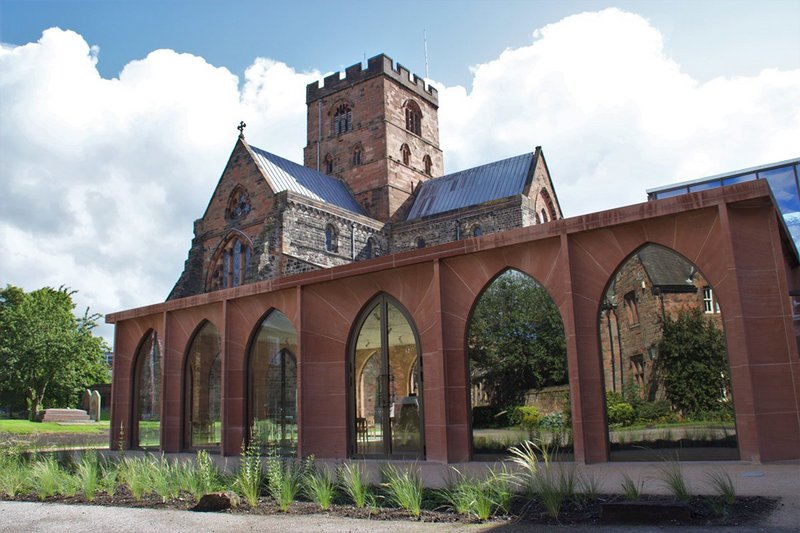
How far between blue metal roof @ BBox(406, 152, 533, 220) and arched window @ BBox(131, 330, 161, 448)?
2188 cm

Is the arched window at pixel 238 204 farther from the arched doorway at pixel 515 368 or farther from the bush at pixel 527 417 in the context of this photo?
the bush at pixel 527 417

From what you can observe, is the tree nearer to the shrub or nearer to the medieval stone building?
the medieval stone building

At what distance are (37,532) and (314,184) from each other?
1318 inches

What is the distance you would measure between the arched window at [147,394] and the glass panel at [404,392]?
750cm

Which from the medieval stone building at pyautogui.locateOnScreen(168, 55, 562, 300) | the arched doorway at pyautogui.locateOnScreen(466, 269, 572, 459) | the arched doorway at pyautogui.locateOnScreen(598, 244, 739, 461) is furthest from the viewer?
the medieval stone building at pyautogui.locateOnScreen(168, 55, 562, 300)

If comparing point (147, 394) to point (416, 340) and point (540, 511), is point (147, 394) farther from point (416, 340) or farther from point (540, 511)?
point (540, 511)

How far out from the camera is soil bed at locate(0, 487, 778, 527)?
6.19 meters

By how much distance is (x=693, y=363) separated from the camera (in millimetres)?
10594

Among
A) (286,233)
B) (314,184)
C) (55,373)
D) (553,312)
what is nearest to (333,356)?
(553,312)

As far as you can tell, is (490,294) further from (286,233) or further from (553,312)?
(286,233)

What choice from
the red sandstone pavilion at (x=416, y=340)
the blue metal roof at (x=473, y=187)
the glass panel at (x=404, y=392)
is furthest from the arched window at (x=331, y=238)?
the glass panel at (x=404, y=392)

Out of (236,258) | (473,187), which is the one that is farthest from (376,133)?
(236,258)

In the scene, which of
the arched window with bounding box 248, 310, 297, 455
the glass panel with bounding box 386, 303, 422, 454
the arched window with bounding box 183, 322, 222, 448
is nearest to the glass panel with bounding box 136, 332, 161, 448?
the arched window with bounding box 183, 322, 222, 448

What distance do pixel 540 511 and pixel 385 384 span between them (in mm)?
6459
